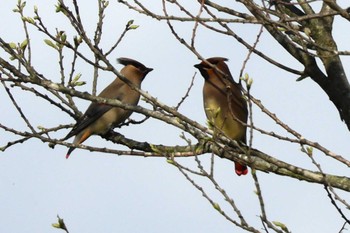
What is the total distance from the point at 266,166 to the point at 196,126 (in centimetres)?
69

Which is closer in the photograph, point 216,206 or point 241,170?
point 216,206

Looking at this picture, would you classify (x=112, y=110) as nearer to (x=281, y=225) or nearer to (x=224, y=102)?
(x=224, y=102)

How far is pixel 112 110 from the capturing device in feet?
24.5

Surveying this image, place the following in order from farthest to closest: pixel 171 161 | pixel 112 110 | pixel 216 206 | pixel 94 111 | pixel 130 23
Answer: pixel 112 110 → pixel 94 111 → pixel 130 23 → pixel 171 161 → pixel 216 206

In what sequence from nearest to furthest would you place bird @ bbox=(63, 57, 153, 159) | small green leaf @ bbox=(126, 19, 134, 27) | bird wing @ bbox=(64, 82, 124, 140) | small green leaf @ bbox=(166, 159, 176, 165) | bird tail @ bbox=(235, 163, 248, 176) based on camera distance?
small green leaf @ bbox=(166, 159, 176, 165)
small green leaf @ bbox=(126, 19, 134, 27)
bird tail @ bbox=(235, 163, 248, 176)
bird wing @ bbox=(64, 82, 124, 140)
bird @ bbox=(63, 57, 153, 159)

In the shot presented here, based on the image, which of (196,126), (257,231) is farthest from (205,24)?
(257,231)

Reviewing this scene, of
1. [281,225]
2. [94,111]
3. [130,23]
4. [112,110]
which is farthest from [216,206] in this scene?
[112,110]

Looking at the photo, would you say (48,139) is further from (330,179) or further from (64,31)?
(330,179)

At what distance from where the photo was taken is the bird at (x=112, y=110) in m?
7.15

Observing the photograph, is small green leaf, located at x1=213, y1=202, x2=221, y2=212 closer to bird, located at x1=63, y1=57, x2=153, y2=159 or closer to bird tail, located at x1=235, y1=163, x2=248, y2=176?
bird tail, located at x1=235, y1=163, x2=248, y2=176

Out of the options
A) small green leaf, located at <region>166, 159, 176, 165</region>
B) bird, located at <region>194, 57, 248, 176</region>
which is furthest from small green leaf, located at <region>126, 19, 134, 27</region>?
small green leaf, located at <region>166, 159, 176, 165</region>

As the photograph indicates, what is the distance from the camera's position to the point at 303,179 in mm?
4043

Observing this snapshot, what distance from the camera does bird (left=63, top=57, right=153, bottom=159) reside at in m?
7.15

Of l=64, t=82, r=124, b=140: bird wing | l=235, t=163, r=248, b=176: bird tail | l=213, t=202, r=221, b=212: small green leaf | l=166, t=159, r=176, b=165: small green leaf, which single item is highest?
l=64, t=82, r=124, b=140: bird wing
